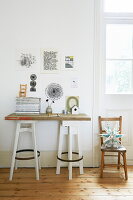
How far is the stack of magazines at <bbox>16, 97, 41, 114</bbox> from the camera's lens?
9.15 ft

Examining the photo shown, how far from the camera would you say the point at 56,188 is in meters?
2.38

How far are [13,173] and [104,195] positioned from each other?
4.12 ft

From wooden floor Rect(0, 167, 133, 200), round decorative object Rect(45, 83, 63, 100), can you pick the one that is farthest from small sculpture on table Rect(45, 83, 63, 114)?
wooden floor Rect(0, 167, 133, 200)

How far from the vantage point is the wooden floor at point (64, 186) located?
2.21 metres

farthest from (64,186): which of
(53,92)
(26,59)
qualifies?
(26,59)

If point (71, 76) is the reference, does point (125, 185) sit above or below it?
below

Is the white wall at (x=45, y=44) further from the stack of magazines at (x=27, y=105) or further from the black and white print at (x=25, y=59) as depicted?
the stack of magazines at (x=27, y=105)

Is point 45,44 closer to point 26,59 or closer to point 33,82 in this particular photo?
point 26,59

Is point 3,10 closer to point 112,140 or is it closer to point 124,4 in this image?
point 124,4

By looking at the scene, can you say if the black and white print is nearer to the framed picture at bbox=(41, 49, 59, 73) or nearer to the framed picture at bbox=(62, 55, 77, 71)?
the framed picture at bbox=(41, 49, 59, 73)

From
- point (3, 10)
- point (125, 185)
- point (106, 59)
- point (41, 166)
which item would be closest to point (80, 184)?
point (125, 185)

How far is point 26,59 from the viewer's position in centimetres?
299

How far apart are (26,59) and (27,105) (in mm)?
688

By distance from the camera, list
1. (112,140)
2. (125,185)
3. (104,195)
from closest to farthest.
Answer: (104,195) → (125,185) → (112,140)
